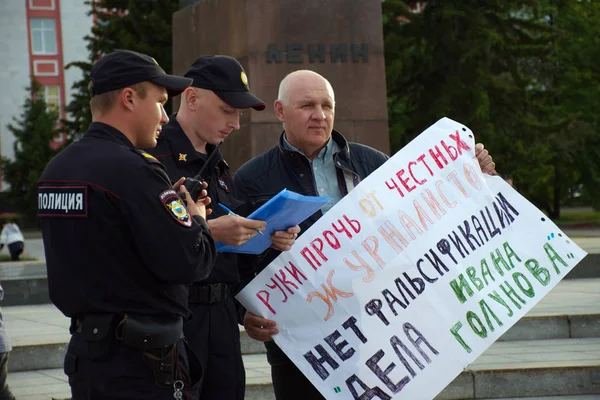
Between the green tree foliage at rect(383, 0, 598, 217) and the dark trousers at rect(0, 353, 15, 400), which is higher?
the green tree foliage at rect(383, 0, 598, 217)

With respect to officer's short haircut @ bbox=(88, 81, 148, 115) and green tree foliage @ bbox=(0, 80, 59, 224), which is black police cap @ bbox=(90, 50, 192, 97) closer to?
officer's short haircut @ bbox=(88, 81, 148, 115)

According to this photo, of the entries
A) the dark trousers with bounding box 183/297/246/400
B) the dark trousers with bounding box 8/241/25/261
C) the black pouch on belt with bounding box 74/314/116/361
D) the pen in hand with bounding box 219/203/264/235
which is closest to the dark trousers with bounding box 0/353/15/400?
the dark trousers with bounding box 183/297/246/400

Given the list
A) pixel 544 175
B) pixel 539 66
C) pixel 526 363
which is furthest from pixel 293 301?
pixel 539 66

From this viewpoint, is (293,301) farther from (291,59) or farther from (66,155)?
(291,59)

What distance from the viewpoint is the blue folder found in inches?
133

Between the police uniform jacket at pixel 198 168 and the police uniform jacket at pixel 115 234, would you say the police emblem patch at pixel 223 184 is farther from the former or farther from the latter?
the police uniform jacket at pixel 115 234

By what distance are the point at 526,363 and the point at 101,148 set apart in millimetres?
4564

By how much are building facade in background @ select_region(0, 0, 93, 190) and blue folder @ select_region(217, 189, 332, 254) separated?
48.3m

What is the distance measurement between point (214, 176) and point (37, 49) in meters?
50.5

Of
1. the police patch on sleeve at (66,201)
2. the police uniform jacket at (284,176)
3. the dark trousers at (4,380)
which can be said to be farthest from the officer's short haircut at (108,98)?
the dark trousers at (4,380)

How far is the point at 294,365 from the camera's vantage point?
4.02 metres

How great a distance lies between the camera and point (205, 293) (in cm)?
352

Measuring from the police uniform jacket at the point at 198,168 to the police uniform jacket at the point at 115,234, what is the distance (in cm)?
76

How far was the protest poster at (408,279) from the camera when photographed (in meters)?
3.86
